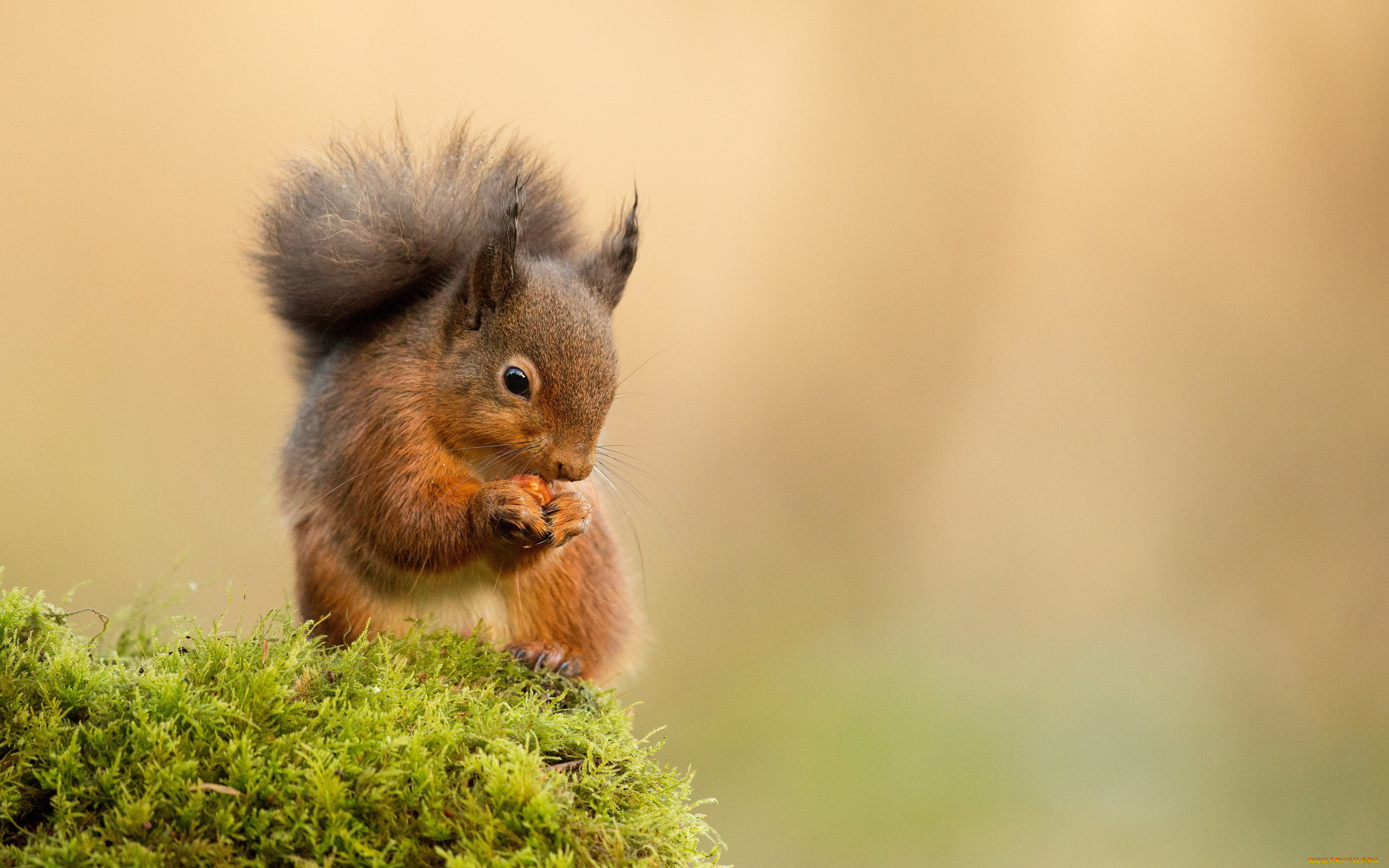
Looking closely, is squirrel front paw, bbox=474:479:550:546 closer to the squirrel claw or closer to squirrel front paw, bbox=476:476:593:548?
squirrel front paw, bbox=476:476:593:548

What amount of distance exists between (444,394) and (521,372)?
0.18 meters

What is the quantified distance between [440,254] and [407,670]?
940mm

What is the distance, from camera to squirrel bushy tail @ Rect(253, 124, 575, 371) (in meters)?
2.19

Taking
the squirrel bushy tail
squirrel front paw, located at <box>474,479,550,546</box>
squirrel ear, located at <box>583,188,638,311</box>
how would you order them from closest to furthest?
squirrel front paw, located at <box>474,479,550,546</box> < the squirrel bushy tail < squirrel ear, located at <box>583,188,638,311</box>

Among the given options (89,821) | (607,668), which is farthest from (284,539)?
(89,821)

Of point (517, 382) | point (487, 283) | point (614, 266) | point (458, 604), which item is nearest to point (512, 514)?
point (517, 382)

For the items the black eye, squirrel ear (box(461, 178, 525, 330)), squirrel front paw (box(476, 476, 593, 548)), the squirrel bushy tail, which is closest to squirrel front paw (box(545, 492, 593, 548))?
squirrel front paw (box(476, 476, 593, 548))

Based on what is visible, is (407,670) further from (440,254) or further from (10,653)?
(440,254)

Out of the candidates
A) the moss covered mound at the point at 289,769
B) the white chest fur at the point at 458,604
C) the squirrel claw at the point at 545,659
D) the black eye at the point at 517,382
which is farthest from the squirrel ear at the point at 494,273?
the moss covered mound at the point at 289,769

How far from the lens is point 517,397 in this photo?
2.08m

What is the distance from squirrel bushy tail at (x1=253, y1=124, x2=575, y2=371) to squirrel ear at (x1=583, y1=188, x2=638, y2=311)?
6.3 inches

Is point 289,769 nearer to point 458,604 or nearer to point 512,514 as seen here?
point 512,514

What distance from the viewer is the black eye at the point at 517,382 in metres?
2.08

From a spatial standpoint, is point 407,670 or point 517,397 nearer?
point 407,670
